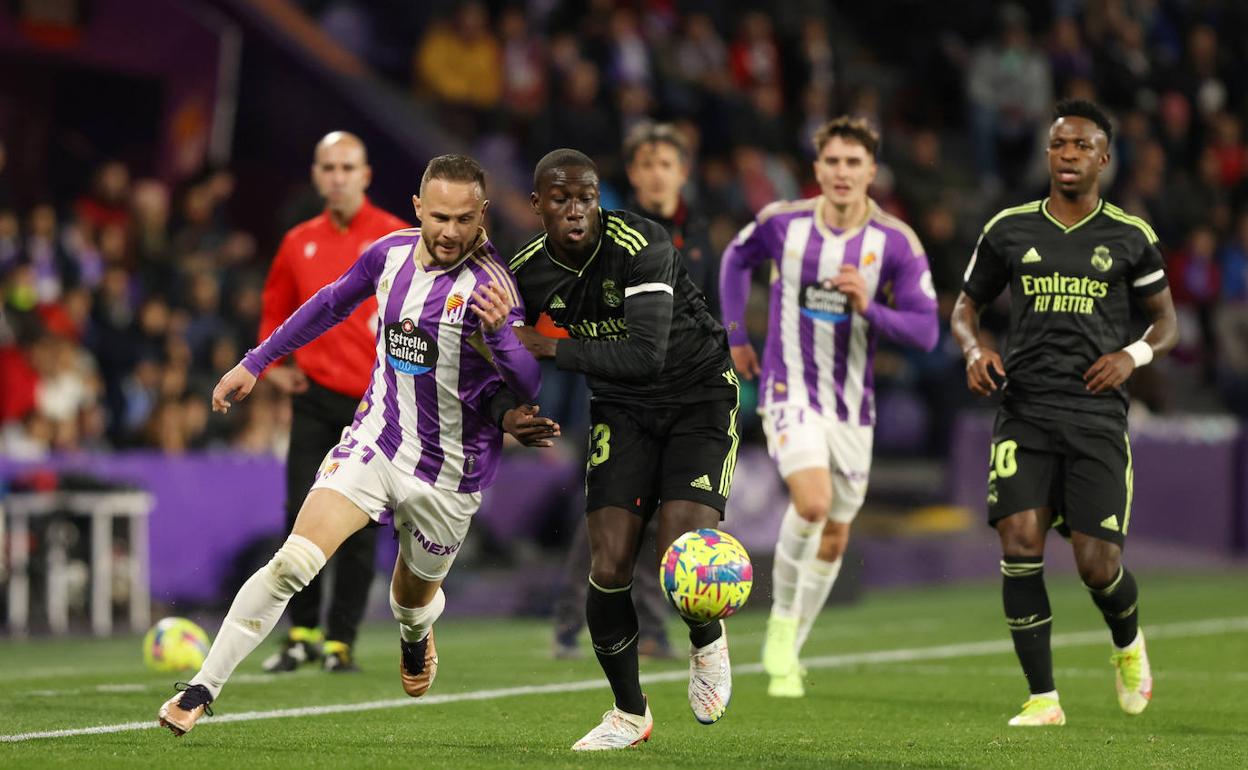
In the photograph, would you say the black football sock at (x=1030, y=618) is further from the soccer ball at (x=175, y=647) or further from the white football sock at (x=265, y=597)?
the soccer ball at (x=175, y=647)

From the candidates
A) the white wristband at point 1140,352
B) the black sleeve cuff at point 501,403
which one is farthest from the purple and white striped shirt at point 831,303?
the black sleeve cuff at point 501,403

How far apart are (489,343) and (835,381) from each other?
307 cm

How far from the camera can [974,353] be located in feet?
28.2

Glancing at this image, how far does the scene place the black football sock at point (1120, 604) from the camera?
858cm

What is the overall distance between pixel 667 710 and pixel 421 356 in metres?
2.21

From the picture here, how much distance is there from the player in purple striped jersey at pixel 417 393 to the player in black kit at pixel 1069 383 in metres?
2.20

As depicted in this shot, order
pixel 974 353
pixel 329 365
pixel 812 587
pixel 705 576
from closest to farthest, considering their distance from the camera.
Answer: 1. pixel 705 576
2. pixel 974 353
3. pixel 812 587
4. pixel 329 365

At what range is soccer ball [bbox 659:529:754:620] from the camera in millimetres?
7098

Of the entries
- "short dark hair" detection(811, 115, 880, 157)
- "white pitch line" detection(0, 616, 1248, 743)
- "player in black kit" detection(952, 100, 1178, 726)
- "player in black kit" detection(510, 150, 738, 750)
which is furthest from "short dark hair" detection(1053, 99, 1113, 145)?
"white pitch line" detection(0, 616, 1248, 743)

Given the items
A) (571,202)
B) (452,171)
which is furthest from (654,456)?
(452,171)

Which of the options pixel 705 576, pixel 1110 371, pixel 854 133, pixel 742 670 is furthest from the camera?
pixel 742 670

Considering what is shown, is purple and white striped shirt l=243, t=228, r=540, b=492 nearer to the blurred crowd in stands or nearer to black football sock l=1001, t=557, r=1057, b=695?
black football sock l=1001, t=557, r=1057, b=695

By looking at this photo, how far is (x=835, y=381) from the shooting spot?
32.6 ft

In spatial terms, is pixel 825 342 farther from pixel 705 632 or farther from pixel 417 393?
pixel 417 393
